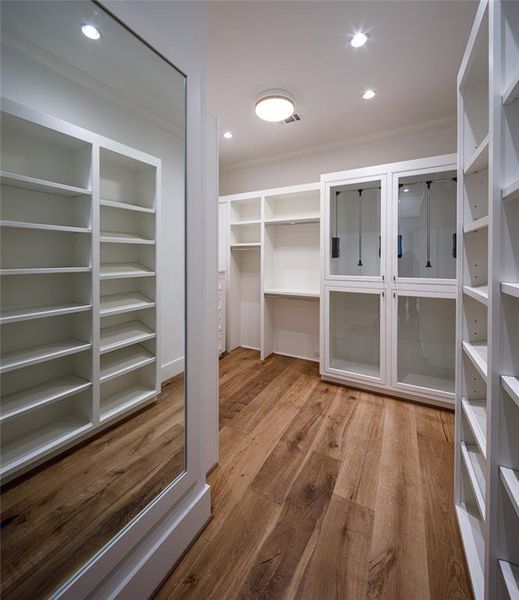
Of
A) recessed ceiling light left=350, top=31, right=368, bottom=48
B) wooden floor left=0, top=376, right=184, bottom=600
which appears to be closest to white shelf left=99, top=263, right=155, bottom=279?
wooden floor left=0, top=376, right=184, bottom=600

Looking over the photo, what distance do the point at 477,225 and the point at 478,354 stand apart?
19.4 inches

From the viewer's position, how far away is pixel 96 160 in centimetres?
91

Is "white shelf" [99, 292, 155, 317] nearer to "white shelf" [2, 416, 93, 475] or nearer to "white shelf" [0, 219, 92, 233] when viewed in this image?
"white shelf" [0, 219, 92, 233]

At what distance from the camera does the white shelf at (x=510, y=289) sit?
663 millimetres

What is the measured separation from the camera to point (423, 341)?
8.53ft

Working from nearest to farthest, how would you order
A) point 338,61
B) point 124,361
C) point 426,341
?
point 124,361 → point 338,61 → point 426,341

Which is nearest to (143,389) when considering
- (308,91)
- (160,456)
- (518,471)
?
(160,456)

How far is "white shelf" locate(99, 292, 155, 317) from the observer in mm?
988

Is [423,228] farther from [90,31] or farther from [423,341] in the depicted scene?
[90,31]

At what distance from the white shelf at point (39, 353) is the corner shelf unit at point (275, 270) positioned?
2514 millimetres

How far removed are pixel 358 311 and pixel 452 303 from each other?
31.9 inches

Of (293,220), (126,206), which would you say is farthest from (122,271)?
(293,220)

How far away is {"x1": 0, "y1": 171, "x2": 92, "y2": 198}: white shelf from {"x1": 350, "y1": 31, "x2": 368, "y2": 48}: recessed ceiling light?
1.86 meters

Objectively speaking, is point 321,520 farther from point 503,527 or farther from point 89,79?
point 89,79
